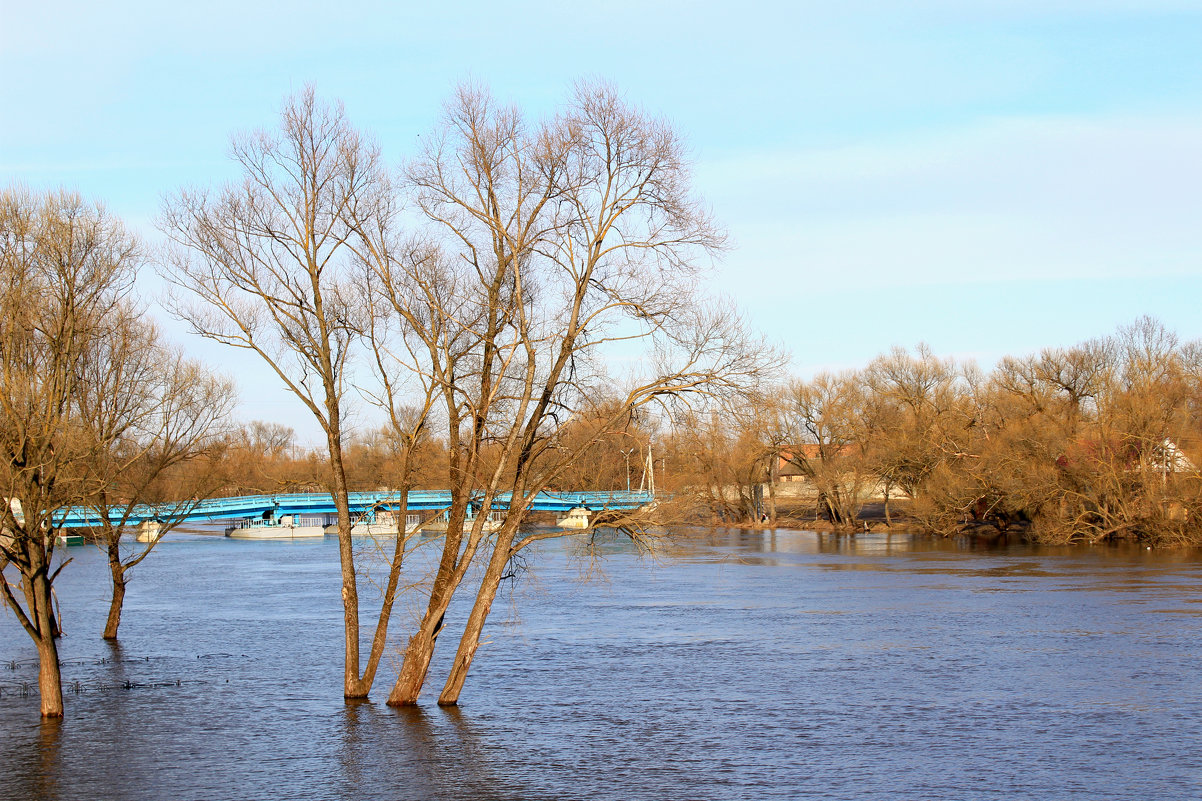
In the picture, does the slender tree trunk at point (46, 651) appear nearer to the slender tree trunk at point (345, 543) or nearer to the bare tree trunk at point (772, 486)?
the slender tree trunk at point (345, 543)

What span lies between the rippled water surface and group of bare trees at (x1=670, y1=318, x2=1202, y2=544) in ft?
55.2

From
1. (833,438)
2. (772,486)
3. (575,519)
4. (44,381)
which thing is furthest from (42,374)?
(772,486)

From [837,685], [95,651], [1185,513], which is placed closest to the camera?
[837,685]

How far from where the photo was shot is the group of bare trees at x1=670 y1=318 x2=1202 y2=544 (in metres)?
56.3

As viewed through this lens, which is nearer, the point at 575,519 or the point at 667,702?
the point at 667,702

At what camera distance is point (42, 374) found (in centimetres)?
2044

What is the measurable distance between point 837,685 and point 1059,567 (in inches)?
1135

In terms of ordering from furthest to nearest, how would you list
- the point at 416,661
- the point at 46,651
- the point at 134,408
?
1. the point at 134,408
2. the point at 416,661
3. the point at 46,651

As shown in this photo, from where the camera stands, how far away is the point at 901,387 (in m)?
76.7

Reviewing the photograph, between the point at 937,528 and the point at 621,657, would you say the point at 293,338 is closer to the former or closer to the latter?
the point at 621,657

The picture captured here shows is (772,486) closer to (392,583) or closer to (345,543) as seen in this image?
(392,583)

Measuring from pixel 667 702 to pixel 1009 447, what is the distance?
4754cm

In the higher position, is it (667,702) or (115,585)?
(115,585)

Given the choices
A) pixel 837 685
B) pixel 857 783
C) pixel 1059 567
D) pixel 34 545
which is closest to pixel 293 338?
pixel 34 545
